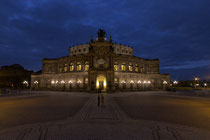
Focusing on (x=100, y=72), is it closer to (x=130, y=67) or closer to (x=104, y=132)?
(x=130, y=67)

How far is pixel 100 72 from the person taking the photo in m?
41.2

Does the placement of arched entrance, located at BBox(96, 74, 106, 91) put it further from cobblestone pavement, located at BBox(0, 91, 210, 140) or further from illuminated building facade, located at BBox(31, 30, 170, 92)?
cobblestone pavement, located at BBox(0, 91, 210, 140)

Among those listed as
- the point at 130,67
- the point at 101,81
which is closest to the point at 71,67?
→ the point at 101,81

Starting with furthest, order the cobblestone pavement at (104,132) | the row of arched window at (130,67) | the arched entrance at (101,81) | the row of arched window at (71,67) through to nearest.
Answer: the row of arched window at (71,67) < the row of arched window at (130,67) < the arched entrance at (101,81) < the cobblestone pavement at (104,132)

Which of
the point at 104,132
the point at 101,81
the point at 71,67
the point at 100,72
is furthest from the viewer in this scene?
the point at 71,67

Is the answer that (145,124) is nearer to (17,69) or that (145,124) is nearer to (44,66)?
(44,66)

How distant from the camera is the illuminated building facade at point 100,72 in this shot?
4134cm

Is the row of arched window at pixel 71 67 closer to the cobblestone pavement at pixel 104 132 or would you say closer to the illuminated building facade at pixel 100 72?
the illuminated building facade at pixel 100 72

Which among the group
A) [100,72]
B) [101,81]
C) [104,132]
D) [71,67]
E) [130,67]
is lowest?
[104,132]

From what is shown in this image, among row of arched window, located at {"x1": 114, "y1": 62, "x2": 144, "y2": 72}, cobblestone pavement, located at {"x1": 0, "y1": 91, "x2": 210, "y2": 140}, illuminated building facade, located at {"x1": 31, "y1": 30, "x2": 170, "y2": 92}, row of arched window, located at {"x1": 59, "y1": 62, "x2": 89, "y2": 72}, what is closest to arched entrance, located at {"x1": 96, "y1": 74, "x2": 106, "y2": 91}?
illuminated building facade, located at {"x1": 31, "y1": 30, "x2": 170, "y2": 92}

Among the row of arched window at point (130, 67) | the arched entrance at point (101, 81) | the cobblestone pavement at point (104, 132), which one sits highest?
the row of arched window at point (130, 67)

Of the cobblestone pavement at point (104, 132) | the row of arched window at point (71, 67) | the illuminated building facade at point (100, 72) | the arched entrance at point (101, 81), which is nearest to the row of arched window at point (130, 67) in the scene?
the illuminated building facade at point (100, 72)

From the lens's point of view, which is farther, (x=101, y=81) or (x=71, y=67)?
(x=71, y=67)

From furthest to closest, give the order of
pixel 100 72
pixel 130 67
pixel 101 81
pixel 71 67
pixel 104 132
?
1. pixel 71 67
2. pixel 130 67
3. pixel 101 81
4. pixel 100 72
5. pixel 104 132
